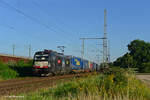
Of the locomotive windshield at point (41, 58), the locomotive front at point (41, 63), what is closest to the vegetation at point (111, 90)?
the locomotive front at point (41, 63)

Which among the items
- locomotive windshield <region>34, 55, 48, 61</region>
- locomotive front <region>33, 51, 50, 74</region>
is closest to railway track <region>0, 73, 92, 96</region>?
locomotive front <region>33, 51, 50, 74</region>

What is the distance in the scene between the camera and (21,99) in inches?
265

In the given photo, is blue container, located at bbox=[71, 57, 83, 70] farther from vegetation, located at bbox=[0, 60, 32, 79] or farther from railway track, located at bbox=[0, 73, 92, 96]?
railway track, located at bbox=[0, 73, 92, 96]

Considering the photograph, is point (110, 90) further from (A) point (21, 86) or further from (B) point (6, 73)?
(B) point (6, 73)

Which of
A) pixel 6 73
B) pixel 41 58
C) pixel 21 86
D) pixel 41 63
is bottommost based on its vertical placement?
pixel 21 86

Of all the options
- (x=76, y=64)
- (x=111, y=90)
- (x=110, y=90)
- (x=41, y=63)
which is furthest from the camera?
(x=76, y=64)

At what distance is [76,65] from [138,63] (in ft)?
128

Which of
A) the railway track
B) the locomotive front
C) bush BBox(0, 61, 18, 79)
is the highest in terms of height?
the locomotive front

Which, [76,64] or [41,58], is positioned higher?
[41,58]

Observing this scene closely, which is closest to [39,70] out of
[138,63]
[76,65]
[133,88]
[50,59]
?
[50,59]

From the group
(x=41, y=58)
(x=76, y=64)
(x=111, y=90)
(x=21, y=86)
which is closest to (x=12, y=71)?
(x=41, y=58)

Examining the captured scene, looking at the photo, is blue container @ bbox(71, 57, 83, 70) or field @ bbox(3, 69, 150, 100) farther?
blue container @ bbox(71, 57, 83, 70)

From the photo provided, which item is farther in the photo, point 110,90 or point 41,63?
point 41,63

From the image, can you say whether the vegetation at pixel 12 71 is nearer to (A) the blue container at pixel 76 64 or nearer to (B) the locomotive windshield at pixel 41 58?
(B) the locomotive windshield at pixel 41 58
